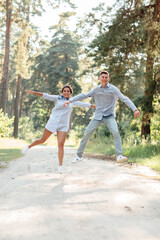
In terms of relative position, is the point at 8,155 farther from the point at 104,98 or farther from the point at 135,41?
the point at 135,41

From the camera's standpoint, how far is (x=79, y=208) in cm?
409

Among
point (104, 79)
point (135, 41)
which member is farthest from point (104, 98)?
point (135, 41)

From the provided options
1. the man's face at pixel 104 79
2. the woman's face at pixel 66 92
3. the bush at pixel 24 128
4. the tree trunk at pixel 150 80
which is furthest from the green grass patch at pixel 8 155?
the bush at pixel 24 128

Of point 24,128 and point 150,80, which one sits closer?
point 150,80

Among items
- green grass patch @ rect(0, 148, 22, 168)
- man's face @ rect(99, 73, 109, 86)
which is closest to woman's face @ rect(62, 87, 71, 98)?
man's face @ rect(99, 73, 109, 86)

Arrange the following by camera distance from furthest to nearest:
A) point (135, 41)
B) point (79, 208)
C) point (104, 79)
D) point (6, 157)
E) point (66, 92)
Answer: point (135, 41), point (6, 157), point (66, 92), point (104, 79), point (79, 208)

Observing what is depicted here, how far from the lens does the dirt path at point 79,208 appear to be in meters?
3.17

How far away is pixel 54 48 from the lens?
134ft

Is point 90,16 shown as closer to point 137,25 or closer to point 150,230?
point 137,25

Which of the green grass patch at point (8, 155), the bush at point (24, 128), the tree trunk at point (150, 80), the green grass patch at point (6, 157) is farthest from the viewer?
the bush at point (24, 128)

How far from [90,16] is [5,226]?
16.4 m

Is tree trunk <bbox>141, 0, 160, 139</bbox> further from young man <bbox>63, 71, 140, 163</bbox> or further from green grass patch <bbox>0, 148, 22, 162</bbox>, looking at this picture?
young man <bbox>63, 71, 140, 163</bbox>

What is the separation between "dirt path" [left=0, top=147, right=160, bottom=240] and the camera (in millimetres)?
3166

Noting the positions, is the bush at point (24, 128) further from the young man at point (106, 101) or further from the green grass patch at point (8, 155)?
the young man at point (106, 101)
